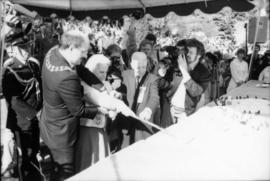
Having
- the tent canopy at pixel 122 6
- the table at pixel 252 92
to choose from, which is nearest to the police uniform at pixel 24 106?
the tent canopy at pixel 122 6

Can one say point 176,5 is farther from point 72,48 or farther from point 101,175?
point 101,175

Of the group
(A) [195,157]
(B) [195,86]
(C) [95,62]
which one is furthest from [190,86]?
(A) [195,157]

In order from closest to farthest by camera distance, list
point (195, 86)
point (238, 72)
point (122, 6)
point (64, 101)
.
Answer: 1. point (64, 101)
2. point (195, 86)
3. point (122, 6)
4. point (238, 72)

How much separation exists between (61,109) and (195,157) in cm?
92

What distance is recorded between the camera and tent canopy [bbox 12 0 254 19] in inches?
112

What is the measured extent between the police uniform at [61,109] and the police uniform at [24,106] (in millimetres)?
397

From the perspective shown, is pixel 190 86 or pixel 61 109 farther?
pixel 190 86

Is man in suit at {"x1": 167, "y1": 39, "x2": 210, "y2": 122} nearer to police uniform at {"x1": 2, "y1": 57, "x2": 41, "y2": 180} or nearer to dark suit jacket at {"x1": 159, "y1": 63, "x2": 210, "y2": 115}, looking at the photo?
dark suit jacket at {"x1": 159, "y1": 63, "x2": 210, "y2": 115}

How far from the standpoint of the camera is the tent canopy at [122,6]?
284 centimetres

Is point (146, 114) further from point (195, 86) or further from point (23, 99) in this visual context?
point (23, 99)

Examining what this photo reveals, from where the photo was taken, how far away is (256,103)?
260 cm

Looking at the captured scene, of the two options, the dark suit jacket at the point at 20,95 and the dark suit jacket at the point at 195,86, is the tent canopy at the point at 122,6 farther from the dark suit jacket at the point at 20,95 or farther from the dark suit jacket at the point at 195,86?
the dark suit jacket at the point at 20,95

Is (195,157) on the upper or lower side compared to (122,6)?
lower

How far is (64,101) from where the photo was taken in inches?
74.8
